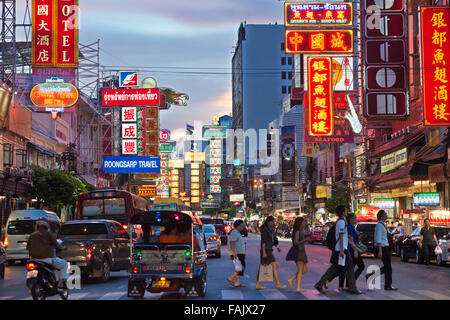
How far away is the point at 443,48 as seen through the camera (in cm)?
3622

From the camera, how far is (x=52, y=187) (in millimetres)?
46750

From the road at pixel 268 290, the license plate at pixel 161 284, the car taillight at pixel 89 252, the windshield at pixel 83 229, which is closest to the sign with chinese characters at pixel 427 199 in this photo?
the road at pixel 268 290

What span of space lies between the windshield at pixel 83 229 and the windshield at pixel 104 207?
13.7m

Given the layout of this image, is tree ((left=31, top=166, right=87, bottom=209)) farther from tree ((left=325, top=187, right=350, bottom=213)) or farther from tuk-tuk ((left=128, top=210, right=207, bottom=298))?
tuk-tuk ((left=128, top=210, right=207, bottom=298))

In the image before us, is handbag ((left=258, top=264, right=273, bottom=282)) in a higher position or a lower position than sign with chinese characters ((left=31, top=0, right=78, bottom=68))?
lower

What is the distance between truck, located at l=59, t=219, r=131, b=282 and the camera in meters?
19.9

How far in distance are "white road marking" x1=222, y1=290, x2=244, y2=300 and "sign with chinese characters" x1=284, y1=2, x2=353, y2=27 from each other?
3365cm

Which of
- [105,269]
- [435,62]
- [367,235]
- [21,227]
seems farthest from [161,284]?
[435,62]

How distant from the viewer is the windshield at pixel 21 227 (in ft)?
101

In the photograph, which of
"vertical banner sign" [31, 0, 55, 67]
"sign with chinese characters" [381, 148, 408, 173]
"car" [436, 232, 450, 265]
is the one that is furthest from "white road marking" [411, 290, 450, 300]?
"sign with chinese characters" [381, 148, 408, 173]

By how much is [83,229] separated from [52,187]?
25.7m

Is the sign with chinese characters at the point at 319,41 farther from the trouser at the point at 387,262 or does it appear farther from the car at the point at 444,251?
the trouser at the point at 387,262

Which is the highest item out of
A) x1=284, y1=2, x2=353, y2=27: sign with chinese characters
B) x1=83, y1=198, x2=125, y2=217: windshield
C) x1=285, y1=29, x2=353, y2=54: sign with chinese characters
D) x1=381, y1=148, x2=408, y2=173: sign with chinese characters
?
x1=284, y1=2, x2=353, y2=27: sign with chinese characters
